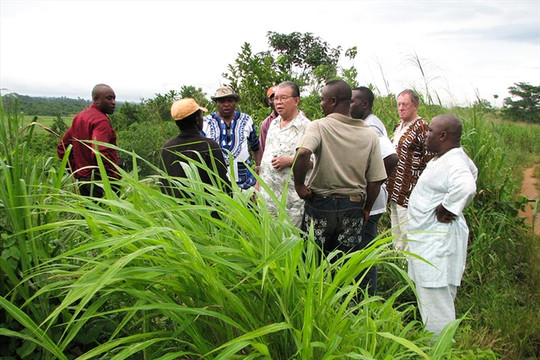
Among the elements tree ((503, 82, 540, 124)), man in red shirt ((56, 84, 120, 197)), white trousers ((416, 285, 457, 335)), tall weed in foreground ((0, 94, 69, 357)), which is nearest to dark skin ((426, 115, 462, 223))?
white trousers ((416, 285, 457, 335))

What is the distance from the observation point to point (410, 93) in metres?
4.32

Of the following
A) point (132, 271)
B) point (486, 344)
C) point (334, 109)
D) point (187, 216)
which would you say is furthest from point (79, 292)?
point (486, 344)

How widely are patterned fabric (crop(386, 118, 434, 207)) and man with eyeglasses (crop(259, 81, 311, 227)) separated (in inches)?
37.7

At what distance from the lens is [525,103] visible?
2686cm

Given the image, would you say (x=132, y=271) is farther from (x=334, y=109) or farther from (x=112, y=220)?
(x=334, y=109)

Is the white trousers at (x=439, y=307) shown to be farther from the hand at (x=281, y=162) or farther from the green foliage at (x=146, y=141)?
the green foliage at (x=146, y=141)

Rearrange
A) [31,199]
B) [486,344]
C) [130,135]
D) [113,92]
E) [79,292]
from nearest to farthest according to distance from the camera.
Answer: [79,292], [31,199], [486,344], [113,92], [130,135]

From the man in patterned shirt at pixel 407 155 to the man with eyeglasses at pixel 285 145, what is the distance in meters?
0.95

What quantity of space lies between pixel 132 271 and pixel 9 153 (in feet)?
2.03

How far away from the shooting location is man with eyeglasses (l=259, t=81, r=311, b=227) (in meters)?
3.96

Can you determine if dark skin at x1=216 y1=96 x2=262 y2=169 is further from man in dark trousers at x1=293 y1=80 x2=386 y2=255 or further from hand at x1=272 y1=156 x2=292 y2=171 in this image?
man in dark trousers at x1=293 y1=80 x2=386 y2=255

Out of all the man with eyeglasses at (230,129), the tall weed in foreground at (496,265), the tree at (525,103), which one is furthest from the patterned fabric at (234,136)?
the tree at (525,103)

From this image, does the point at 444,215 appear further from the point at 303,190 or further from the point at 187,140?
the point at 187,140

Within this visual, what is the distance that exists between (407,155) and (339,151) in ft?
4.48
